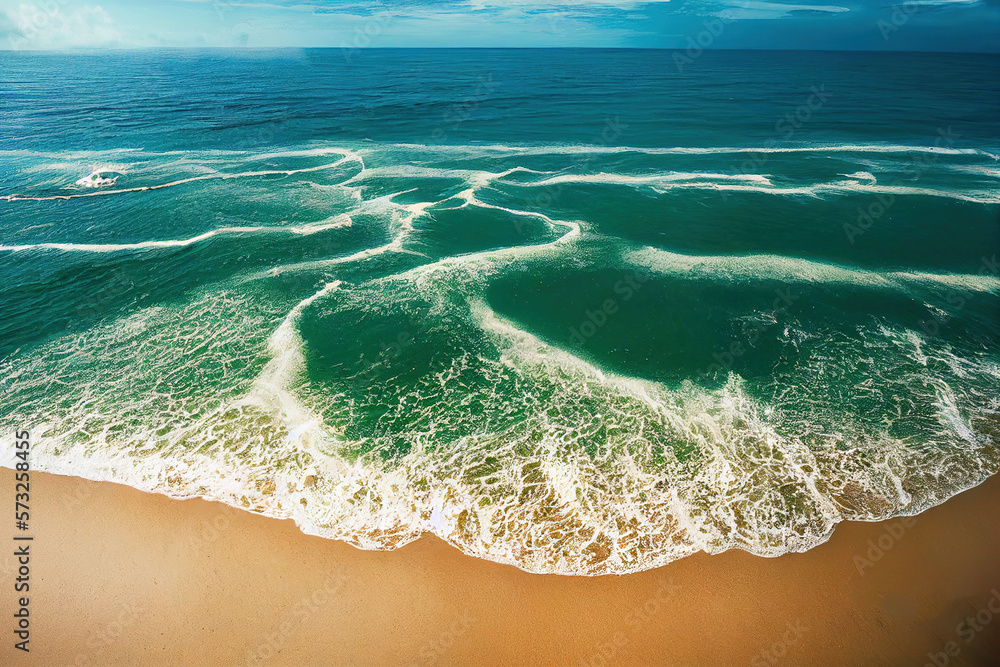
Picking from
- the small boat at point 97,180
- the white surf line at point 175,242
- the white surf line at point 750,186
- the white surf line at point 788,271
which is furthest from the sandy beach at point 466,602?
the small boat at point 97,180

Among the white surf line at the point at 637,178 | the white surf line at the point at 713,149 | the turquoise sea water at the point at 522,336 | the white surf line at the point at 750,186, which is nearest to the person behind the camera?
the turquoise sea water at the point at 522,336

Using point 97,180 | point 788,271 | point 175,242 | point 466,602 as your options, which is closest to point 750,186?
point 788,271

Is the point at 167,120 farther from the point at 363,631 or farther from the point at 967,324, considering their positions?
the point at 967,324

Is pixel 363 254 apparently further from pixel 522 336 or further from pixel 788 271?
pixel 788 271

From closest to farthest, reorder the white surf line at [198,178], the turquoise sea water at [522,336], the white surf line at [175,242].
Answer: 1. the turquoise sea water at [522,336]
2. the white surf line at [175,242]
3. the white surf line at [198,178]

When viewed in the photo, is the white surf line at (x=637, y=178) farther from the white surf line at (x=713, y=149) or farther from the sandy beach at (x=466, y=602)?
the sandy beach at (x=466, y=602)

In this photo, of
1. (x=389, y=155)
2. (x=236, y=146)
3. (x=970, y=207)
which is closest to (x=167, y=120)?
(x=236, y=146)

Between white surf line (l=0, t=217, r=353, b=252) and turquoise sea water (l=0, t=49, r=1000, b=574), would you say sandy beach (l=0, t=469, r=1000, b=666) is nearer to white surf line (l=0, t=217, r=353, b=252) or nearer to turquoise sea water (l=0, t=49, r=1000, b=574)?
turquoise sea water (l=0, t=49, r=1000, b=574)
